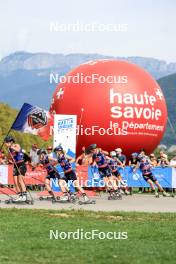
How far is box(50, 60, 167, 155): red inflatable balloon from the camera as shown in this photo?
94.3ft

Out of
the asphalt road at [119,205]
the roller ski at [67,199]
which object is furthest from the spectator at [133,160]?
the roller ski at [67,199]

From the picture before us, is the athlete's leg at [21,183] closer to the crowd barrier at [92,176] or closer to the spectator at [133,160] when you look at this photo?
the crowd barrier at [92,176]

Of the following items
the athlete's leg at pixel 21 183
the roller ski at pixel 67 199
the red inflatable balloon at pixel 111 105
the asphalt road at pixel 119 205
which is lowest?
the asphalt road at pixel 119 205

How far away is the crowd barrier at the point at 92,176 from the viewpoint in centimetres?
2592

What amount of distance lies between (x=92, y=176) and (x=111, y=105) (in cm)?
389

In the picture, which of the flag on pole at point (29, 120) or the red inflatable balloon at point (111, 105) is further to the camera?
the red inflatable balloon at point (111, 105)

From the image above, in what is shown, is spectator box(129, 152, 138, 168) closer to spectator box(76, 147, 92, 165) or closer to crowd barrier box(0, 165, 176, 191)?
crowd barrier box(0, 165, 176, 191)

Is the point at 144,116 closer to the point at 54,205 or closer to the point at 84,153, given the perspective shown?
the point at 84,153

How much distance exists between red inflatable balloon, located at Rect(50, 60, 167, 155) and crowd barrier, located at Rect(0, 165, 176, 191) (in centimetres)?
238

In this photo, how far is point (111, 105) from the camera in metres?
28.8

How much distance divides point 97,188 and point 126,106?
406 centimetres

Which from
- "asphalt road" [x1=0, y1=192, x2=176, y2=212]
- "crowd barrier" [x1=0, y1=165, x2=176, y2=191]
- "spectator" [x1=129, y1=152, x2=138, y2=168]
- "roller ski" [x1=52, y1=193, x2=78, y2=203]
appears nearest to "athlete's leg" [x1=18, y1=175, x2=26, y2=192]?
"asphalt road" [x1=0, y1=192, x2=176, y2=212]

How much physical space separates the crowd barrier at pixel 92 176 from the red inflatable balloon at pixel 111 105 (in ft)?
7.79

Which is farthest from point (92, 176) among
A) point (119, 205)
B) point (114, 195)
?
point (119, 205)
